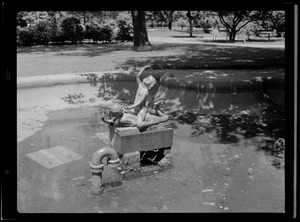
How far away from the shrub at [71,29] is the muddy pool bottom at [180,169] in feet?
54.1

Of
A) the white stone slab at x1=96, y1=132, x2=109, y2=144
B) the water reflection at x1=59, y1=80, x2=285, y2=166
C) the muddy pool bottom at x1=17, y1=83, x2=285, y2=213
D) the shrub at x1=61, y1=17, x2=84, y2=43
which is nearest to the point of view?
the muddy pool bottom at x1=17, y1=83, x2=285, y2=213

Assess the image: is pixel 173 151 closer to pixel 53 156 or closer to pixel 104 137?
pixel 104 137

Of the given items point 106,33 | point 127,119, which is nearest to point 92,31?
point 106,33

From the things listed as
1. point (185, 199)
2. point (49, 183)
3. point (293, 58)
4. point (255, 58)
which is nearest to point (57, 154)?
point (49, 183)

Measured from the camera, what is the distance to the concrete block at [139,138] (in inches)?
315

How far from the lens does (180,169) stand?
27.6ft

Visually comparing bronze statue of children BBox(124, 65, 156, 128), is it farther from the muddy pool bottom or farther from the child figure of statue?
the muddy pool bottom

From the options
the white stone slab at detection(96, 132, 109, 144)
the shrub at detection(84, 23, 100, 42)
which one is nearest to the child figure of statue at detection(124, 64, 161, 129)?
the white stone slab at detection(96, 132, 109, 144)

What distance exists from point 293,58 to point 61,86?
12.7m

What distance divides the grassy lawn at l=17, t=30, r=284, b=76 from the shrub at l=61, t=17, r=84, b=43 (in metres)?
3.95

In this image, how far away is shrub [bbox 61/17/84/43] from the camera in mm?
28311

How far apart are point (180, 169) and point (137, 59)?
12853 millimetres

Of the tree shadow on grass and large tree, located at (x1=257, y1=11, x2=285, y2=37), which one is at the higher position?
large tree, located at (x1=257, y1=11, x2=285, y2=37)

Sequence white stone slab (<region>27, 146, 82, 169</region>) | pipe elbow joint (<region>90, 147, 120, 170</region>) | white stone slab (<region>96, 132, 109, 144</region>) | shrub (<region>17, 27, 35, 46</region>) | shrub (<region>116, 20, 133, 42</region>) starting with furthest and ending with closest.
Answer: shrub (<region>116, 20, 133, 42</region>)
shrub (<region>17, 27, 35, 46</region>)
white stone slab (<region>96, 132, 109, 144</region>)
white stone slab (<region>27, 146, 82, 169</region>)
pipe elbow joint (<region>90, 147, 120, 170</region>)
